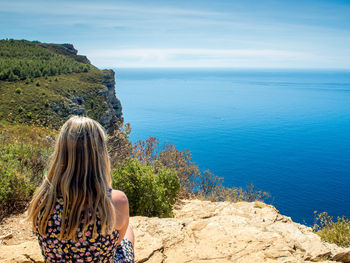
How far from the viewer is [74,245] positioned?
84.3 inches

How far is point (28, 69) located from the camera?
1812 inches

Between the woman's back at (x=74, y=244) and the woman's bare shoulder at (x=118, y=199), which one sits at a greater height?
the woman's bare shoulder at (x=118, y=199)

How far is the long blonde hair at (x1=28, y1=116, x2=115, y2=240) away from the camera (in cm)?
199

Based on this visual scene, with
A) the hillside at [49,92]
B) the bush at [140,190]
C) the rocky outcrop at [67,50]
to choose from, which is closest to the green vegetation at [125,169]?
the bush at [140,190]

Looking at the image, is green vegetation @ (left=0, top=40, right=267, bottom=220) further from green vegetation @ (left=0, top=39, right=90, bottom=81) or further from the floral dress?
green vegetation @ (left=0, top=39, right=90, bottom=81)

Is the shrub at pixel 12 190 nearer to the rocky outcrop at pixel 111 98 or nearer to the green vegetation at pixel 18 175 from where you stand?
the green vegetation at pixel 18 175

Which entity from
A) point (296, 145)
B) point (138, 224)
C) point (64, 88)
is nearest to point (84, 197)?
point (138, 224)

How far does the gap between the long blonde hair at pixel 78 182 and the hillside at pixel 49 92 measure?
77.3 feet

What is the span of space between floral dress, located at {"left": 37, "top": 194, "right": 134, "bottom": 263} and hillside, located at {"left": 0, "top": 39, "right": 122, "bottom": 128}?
23.4 metres

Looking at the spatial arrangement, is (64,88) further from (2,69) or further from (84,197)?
(84,197)

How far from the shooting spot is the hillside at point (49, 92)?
32344 millimetres

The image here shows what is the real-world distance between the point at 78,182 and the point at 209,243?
3.21 m

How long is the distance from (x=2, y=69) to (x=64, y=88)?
949 cm

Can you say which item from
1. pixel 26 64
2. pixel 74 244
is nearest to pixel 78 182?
pixel 74 244
